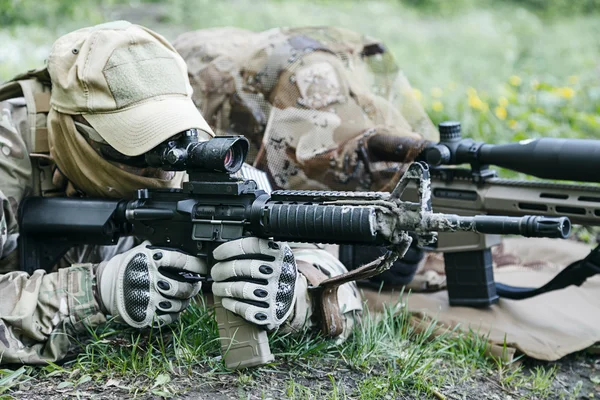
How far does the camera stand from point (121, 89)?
3096 millimetres

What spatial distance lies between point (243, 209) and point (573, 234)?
141 inches

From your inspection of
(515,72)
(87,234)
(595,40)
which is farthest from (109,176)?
(595,40)

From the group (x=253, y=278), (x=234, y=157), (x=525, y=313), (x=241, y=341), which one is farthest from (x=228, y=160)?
(x=525, y=313)

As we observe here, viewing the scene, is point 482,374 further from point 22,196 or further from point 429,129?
point 22,196

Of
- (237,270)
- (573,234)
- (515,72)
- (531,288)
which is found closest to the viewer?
(237,270)

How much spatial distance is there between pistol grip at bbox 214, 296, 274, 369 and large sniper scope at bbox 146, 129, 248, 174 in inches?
20.6

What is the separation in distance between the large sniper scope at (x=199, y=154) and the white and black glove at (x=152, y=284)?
1.13 feet

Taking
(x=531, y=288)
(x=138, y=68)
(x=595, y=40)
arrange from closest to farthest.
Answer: (x=138, y=68) < (x=531, y=288) < (x=595, y=40)

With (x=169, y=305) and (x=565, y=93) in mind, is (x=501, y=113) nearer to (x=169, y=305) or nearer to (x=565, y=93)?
(x=565, y=93)

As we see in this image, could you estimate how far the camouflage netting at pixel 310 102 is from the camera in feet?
14.1

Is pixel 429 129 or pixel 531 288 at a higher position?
pixel 429 129

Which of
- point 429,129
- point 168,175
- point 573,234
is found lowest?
point 573,234

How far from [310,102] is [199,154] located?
1550mm

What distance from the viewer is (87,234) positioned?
327cm
